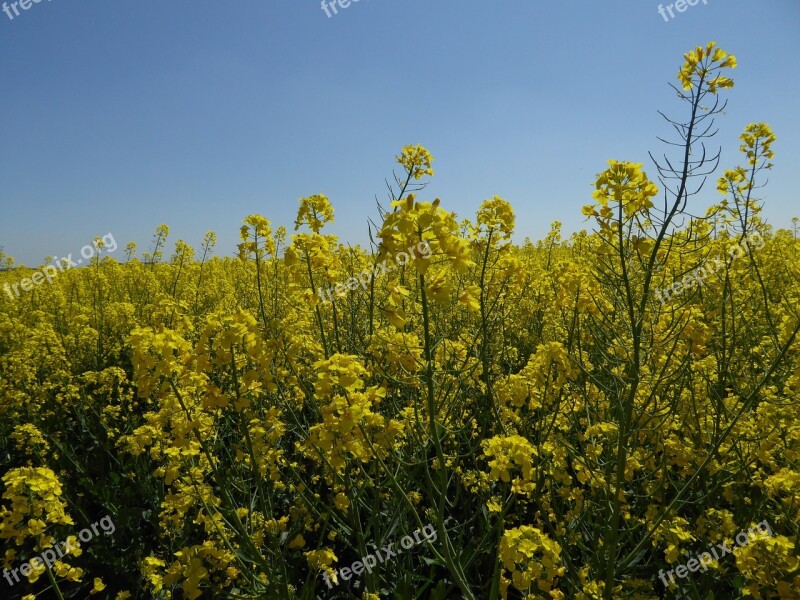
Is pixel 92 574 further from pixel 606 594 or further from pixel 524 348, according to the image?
pixel 524 348

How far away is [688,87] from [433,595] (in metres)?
2.62

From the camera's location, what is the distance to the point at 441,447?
6.84 ft

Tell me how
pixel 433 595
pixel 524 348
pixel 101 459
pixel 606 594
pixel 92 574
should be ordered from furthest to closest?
pixel 524 348, pixel 101 459, pixel 92 574, pixel 433 595, pixel 606 594

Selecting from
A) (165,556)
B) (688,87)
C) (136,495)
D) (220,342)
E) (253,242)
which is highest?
(253,242)

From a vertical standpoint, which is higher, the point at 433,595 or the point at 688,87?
the point at 688,87

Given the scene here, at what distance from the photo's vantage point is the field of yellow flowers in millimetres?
1803

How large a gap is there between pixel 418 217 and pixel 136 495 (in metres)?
3.34

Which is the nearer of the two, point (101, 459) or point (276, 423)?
point (276, 423)

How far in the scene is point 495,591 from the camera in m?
1.93

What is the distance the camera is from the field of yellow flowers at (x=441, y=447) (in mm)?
1803

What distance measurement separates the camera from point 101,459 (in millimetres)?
3725

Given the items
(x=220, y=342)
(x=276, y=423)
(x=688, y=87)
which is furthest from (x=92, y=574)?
(x=688, y=87)

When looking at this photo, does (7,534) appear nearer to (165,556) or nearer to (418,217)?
(165,556)

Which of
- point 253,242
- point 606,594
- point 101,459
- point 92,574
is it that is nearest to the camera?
point 606,594
